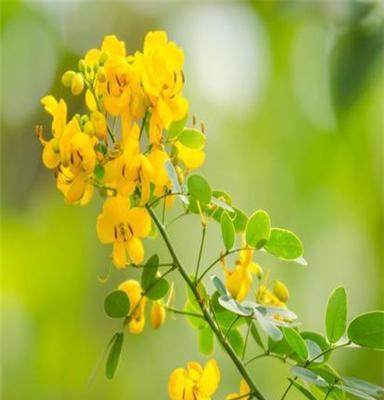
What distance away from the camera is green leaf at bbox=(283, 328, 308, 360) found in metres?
0.65

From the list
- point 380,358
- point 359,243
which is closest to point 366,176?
point 359,243

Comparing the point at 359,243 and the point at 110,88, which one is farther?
the point at 359,243

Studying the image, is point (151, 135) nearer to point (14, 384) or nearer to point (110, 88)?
point (110, 88)

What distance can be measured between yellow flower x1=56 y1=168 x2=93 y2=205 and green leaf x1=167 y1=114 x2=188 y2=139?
8 centimetres

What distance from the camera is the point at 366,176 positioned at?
103 inches

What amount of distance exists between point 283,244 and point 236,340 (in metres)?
0.11

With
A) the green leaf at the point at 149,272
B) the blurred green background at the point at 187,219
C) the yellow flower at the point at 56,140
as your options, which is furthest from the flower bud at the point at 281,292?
the blurred green background at the point at 187,219

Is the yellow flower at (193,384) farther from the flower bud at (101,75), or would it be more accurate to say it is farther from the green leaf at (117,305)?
the flower bud at (101,75)

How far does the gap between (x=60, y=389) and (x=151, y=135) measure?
101 inches

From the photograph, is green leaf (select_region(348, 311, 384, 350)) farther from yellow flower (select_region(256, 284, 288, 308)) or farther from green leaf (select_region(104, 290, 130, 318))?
green leaf (select_region(104, 290, 130, 318))

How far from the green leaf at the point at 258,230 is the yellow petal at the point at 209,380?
0.10 m

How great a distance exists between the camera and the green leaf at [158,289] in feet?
2.30

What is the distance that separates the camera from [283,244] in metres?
0.69

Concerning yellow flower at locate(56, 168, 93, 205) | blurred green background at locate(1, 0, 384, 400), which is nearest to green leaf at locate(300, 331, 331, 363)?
yellow flower at locate(56, 168, 93, 205)
